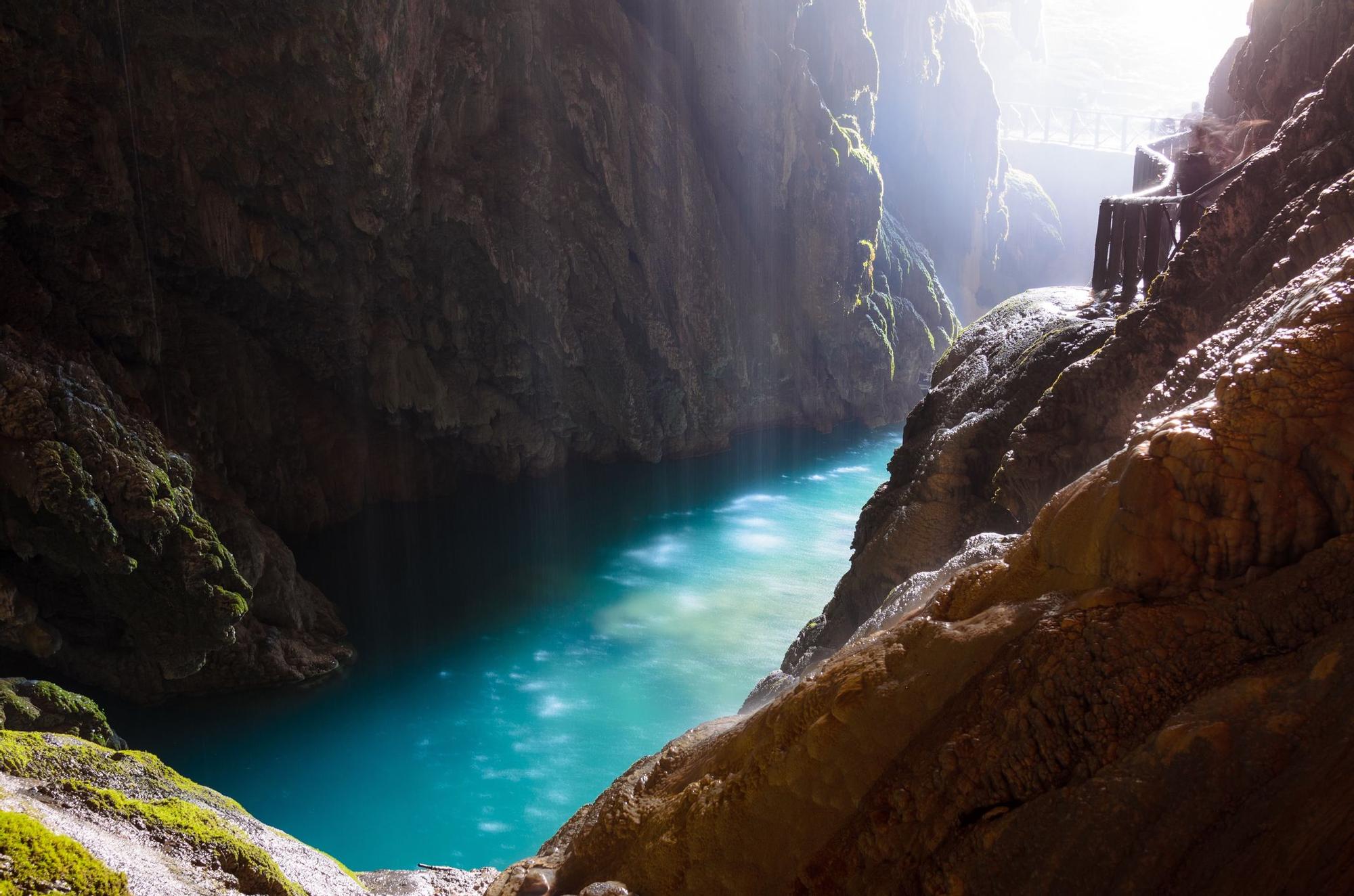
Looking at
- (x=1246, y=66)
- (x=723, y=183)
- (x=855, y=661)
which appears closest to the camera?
(x=855, y=661)

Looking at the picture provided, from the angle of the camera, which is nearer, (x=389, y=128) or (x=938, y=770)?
(x=938, y=770)

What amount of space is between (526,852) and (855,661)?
1090 cm

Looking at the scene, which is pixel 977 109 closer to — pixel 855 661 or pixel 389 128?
pixel 389 128

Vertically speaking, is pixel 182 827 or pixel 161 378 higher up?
pixel 161 378

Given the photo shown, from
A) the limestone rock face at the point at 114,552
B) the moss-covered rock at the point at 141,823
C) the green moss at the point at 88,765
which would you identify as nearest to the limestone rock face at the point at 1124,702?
the moss-covered rock at the point at 141,823

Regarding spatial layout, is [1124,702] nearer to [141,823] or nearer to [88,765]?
[141,823]

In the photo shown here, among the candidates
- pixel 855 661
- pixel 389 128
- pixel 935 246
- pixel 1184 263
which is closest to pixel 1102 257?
pixel 1184 263

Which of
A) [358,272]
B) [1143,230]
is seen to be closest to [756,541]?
[358,272]

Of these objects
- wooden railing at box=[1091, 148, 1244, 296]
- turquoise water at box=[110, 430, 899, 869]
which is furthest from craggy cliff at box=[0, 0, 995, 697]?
wooden railing at box=[1091, 148, 1244, 296]

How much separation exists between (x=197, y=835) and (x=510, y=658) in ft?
45.0

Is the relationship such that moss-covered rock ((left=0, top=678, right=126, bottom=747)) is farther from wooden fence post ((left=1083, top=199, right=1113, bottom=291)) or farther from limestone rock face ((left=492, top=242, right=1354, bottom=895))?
wooden fence post ((left=1083, top=199, right=1113, bottom=291))

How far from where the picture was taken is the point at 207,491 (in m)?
16.8

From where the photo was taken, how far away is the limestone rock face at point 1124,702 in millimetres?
2951

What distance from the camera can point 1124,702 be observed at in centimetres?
335
